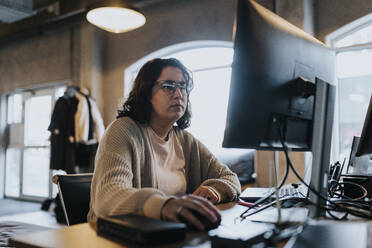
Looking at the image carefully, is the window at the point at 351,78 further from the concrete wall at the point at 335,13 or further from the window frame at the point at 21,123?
the window frame at the point at 21,123

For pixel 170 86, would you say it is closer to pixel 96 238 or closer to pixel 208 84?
pixel 96 238

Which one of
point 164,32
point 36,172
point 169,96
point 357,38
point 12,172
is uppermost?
point 164,32

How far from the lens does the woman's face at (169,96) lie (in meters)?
1.57

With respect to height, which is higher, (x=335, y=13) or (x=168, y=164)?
(x=335, y=13)

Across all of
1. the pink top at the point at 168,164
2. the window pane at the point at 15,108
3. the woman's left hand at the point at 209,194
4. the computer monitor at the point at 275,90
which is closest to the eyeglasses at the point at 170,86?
the pink top at the point at 168,164

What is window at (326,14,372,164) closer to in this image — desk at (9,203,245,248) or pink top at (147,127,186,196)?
pink top at (147,127,186,196)

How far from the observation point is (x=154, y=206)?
89cm

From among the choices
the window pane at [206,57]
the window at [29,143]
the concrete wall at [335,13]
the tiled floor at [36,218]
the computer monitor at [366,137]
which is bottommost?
the tiled floor at [36,218]

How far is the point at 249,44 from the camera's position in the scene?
86 centimetres

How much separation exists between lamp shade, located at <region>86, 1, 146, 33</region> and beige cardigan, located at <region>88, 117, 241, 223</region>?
6.45ft

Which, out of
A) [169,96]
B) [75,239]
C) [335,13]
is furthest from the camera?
[335,13]

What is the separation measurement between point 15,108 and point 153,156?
6989 mm

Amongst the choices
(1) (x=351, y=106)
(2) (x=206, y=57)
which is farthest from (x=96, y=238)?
(2) (x=206, y=57)

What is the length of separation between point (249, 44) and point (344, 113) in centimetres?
381
